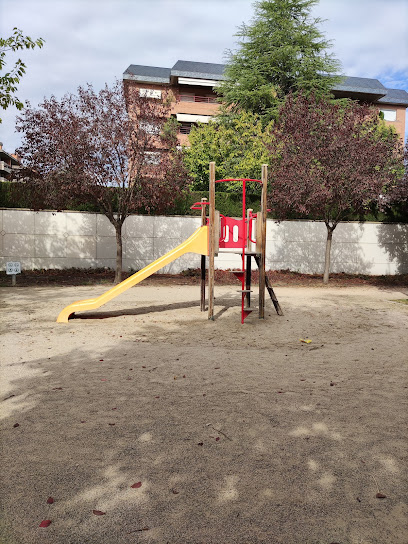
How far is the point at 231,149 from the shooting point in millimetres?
26469

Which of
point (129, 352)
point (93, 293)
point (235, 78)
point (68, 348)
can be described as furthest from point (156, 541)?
point (235, 78)

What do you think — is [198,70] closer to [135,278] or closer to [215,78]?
[215,78]

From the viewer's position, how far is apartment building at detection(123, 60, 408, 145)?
39281 mm

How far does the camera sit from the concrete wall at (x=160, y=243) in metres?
18.2

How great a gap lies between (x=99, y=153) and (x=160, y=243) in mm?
5964

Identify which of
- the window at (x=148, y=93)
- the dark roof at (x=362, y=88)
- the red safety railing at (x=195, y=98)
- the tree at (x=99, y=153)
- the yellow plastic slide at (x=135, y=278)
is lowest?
the yellow plastic slide at (x=135, y=278)

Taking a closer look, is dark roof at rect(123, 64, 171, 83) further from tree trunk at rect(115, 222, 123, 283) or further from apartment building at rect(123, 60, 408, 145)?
tree trunk at rect(115, 222, 123, 283)

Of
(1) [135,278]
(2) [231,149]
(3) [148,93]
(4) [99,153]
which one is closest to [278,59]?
(2) [231,149]

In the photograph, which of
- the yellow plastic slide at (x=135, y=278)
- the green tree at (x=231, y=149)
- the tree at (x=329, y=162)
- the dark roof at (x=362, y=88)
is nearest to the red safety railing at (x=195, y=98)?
the dark roof at (x=362, y=88)

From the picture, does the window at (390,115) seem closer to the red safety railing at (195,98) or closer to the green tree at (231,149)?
the red safety railing at (195,98)

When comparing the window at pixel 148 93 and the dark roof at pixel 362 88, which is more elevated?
the dark roof at pixel 362 88

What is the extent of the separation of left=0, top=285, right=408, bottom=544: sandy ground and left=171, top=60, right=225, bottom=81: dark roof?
35.2 meters

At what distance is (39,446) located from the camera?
348 centimetres

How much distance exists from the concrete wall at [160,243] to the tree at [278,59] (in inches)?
425
